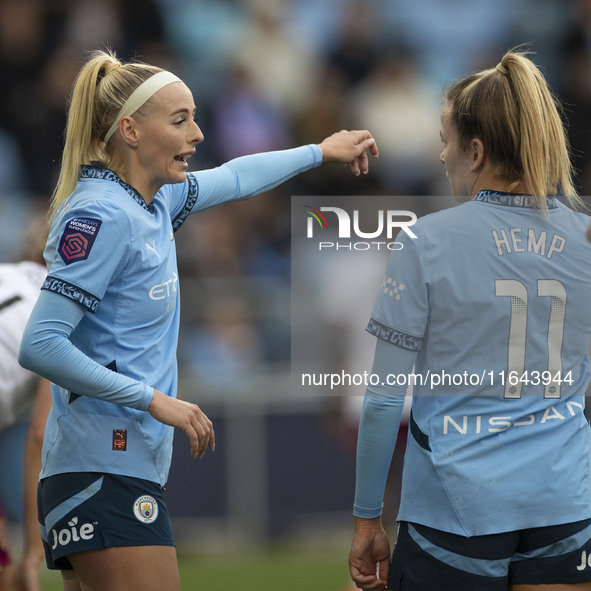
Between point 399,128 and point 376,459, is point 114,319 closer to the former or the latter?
point 376,459

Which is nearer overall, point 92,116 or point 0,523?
point 92,116

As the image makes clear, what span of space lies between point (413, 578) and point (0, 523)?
163 centimetres

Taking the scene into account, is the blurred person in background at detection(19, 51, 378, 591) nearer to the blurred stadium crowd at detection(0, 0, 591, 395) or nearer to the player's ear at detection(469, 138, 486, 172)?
the player's ear at detection(469, 138, 486, 172)

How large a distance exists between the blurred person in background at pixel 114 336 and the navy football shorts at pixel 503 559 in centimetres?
60

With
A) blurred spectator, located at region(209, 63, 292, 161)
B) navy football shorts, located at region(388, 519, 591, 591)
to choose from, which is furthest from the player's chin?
blurred spectator, located at region(209, 63, 292, 161)

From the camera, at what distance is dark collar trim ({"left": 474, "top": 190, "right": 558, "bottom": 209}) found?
94.3 inches

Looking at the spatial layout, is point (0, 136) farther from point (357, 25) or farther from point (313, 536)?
point (313, 536)

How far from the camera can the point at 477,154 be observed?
245 centimetres

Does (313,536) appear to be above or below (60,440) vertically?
below

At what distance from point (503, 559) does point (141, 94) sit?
4.98 ft

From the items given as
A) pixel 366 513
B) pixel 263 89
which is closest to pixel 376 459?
pixel 366 513

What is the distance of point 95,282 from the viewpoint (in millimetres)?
2516

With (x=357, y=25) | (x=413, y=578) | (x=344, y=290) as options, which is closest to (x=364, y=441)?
(x=413, y=578)

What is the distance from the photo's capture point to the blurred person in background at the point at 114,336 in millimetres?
2510
